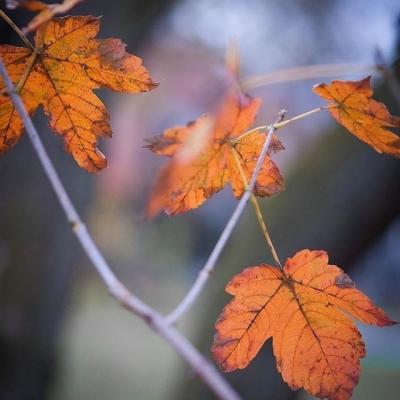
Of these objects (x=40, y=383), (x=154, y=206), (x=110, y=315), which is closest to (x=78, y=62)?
(x=154, y=206)

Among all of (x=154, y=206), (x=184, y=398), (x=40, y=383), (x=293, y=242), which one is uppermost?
(x=154, y=206)

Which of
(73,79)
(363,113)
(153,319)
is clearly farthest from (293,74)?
(153,319)

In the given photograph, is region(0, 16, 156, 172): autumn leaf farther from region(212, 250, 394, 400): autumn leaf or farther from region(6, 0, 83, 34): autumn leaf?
region(212, 250, 394, 400): autumn leaf

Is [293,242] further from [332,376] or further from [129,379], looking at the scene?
[129,379]

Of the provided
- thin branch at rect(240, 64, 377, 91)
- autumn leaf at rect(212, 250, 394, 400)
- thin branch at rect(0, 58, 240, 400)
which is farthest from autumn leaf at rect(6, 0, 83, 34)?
autumn leaf at rect(212, 250, 394, 400)

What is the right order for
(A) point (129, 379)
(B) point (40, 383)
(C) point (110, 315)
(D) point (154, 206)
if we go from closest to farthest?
(D) point (154, 206) < (B) point (40, 383) < (A) point (129, 379) < (C) point (110, 315)

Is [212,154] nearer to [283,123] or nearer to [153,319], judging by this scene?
[283,123]
